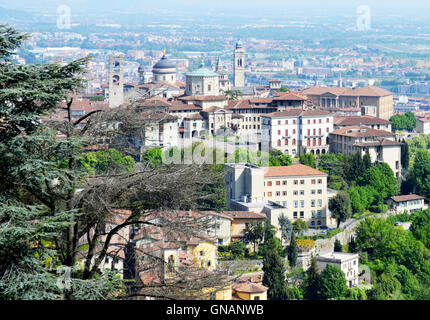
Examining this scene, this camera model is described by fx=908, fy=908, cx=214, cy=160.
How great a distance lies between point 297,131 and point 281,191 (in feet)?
30.9

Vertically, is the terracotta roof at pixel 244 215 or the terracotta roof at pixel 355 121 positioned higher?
the terracotta roof at pixel 355 121

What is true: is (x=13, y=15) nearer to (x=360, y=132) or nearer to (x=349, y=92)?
(x=349, y=92)

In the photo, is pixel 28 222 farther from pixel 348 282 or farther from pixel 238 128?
pixel 238 128

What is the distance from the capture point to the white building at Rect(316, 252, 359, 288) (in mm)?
19969

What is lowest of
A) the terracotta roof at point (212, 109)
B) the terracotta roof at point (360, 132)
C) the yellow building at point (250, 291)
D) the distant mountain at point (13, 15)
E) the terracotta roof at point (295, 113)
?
the yellow building at point (250, 291)

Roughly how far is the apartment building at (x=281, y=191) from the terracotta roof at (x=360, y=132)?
7.18 metres

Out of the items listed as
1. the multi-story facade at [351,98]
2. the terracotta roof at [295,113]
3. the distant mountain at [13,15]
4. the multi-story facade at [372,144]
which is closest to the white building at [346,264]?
the multi-story facade at [372,144]

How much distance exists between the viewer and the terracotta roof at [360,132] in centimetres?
3208

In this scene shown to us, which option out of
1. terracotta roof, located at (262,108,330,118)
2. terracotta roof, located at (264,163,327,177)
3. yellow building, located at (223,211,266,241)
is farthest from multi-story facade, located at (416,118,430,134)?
yellow building, located at (223,211,266,241)

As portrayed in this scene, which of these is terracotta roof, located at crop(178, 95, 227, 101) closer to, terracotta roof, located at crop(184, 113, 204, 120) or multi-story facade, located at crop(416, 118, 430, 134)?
terracotta roof, located at crop(184, 113, 204, 120)

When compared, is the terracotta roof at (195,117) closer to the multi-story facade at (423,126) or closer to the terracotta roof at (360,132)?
the terracotta roof at (360,132)

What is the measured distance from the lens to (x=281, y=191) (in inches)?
958

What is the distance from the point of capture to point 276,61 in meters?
129

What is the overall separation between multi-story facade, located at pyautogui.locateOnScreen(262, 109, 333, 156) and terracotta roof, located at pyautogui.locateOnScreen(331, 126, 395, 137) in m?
0.64
